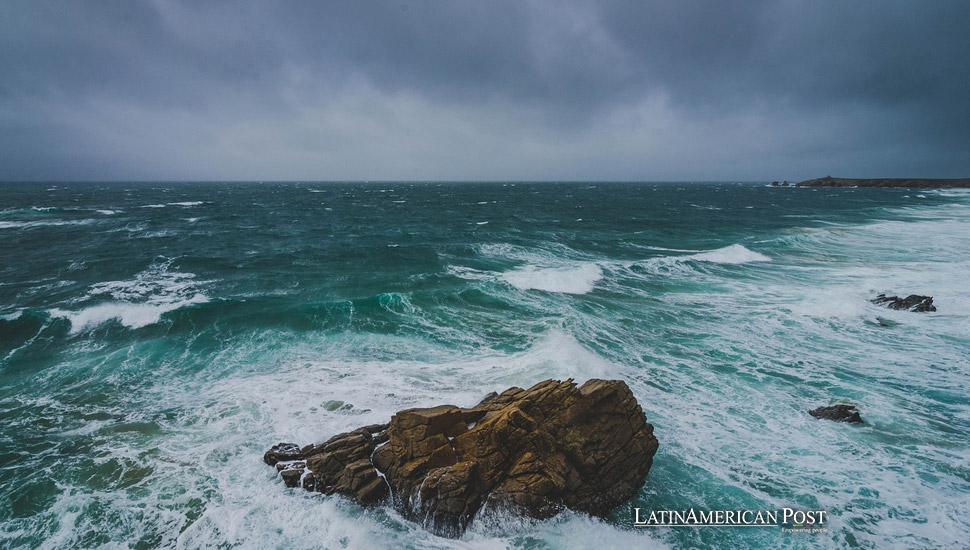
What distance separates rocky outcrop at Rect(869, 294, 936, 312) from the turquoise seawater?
674 millimetres

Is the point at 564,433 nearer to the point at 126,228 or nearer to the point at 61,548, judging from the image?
the point at 61,548

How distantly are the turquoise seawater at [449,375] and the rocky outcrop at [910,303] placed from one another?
0.67 meters

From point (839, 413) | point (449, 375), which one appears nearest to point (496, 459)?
point (449, 375)

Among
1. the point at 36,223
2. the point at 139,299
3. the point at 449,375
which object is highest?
the point at 36,223

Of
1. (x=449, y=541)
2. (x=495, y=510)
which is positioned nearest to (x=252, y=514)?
(x=449, y=541)

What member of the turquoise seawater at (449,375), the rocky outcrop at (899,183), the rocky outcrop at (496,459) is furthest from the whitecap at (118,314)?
the rocky outcrop at (899,183)

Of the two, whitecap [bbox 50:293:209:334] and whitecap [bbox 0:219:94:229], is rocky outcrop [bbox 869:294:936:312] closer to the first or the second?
whitecap [bbox 50:293:209:334]

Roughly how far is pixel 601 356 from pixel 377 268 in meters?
21.4

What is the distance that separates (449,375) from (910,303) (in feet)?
88.3

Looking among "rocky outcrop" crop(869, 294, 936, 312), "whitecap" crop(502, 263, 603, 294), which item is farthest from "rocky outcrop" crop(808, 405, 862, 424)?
"whitecap" crop(502, 263, 603, 294)

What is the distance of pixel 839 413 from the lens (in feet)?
45.7

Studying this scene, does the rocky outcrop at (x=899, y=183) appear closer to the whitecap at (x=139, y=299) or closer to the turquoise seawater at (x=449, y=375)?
the turquoise seawater at (x=449, y=375)

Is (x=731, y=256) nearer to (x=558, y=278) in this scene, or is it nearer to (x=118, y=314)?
(x=558, y=278)

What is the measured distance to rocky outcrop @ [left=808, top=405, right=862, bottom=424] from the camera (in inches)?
541
